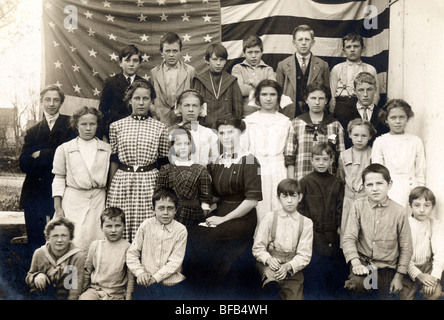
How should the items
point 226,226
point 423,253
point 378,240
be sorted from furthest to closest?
point 423,253 < point 378,240 < point 226,226

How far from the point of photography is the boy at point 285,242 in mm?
4984

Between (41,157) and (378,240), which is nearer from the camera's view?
(378,240)

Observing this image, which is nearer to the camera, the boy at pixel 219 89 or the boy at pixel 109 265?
the boy at pixel 109 265

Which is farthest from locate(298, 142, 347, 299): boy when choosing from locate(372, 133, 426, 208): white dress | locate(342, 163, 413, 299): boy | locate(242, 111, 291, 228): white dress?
locate(372, 133, 426, 208): white dress

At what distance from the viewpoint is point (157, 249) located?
195 inches

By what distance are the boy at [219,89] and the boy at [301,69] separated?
0.45 m

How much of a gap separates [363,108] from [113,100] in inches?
91.9

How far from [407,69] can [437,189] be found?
1.15 meters

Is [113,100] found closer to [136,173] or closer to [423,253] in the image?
[136,173]

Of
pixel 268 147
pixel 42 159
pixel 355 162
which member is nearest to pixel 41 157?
pixel 42 159

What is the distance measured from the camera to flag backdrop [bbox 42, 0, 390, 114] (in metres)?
5.36

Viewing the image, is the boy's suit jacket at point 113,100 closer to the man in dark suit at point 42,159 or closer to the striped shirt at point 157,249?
the man in dark suit at point 42,159

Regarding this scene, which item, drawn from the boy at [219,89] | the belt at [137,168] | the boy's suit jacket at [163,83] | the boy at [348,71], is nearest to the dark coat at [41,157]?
the belt at [137,168]
